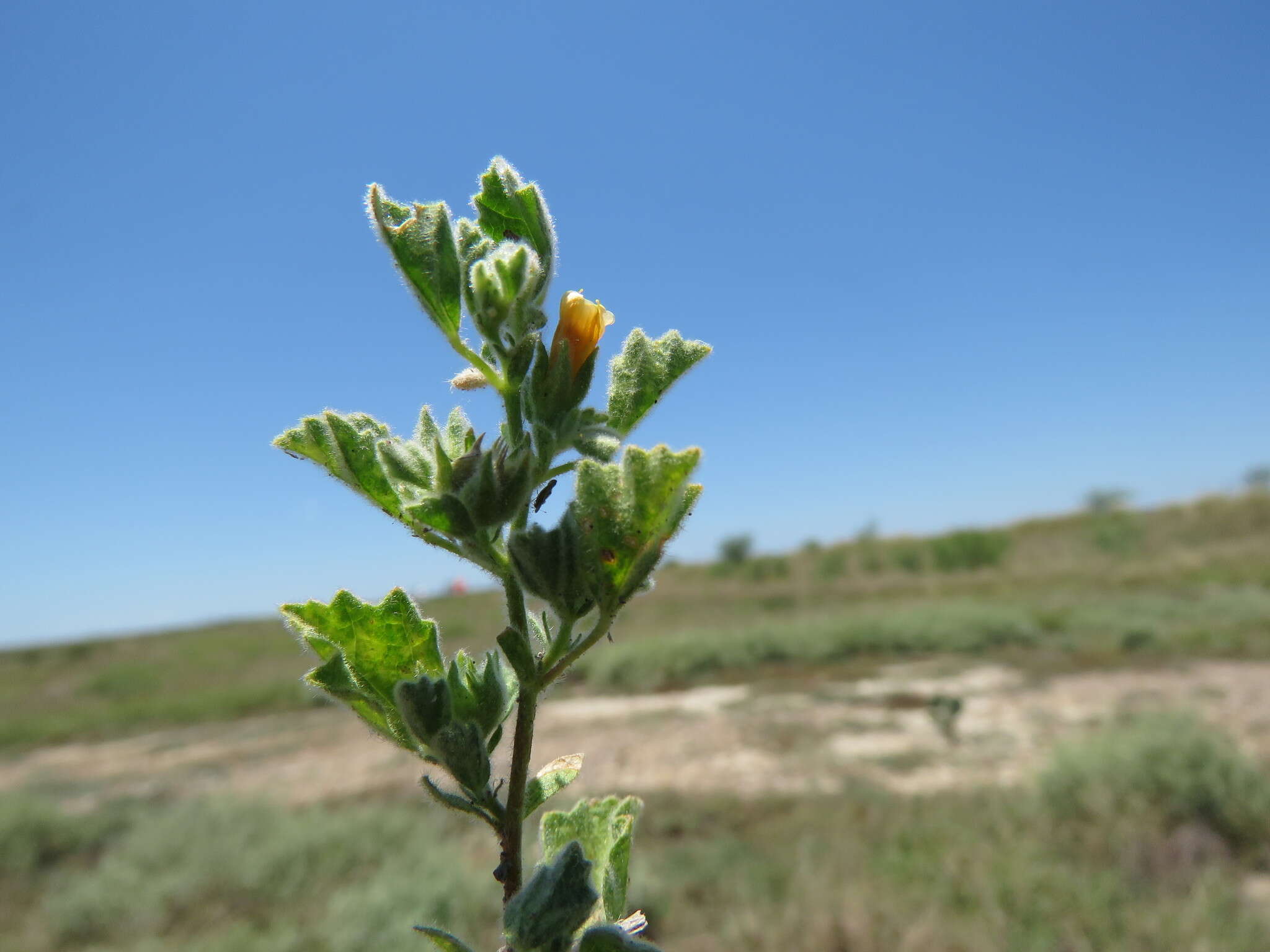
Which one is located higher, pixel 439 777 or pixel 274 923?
pixel 439 777

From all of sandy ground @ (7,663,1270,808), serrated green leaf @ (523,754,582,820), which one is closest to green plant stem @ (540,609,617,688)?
serrated green leaf @ (523,754,582,820)

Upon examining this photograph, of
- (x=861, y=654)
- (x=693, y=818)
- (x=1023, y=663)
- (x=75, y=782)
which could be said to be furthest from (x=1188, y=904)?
(x=75, y=782)

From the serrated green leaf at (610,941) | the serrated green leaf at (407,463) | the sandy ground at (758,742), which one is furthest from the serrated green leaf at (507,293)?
the sandy ground at (758,742)

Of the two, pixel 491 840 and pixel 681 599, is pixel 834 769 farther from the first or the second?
pixel 681 599

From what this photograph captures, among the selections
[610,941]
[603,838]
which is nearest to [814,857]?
[603,838]

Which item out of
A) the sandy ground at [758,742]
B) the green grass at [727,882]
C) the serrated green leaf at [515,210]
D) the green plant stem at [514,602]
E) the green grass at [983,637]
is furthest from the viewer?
the green grass at [983,637]

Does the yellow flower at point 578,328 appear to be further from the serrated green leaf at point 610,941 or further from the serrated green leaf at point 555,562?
the serrated green leaf at point 610,941
